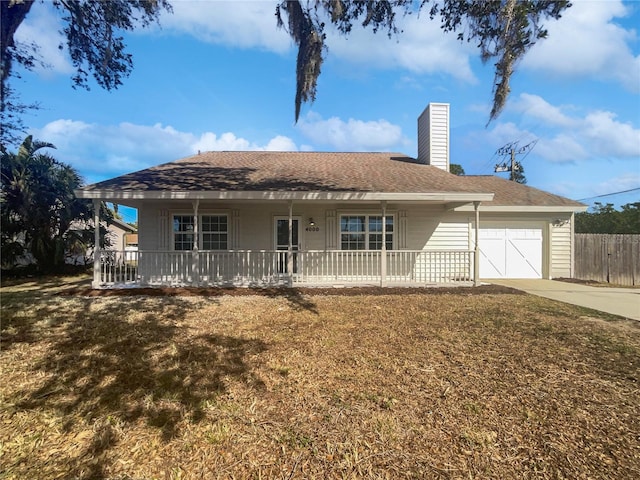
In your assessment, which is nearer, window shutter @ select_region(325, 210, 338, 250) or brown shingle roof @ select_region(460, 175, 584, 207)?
window shutter @ select_region(325, 210, 338, 250)

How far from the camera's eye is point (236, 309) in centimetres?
689

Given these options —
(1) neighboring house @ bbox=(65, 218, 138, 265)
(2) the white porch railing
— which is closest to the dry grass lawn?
(2) the white porch railing

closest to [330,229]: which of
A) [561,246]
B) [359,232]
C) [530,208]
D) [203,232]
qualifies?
[359,232]

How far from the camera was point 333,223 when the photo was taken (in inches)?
440

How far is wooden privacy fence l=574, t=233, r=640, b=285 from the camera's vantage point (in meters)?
12.2

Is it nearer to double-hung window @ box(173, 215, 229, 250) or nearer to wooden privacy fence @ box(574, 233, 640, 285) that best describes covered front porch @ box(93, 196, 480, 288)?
double-hung window @ box(173, 215, 229, 250)

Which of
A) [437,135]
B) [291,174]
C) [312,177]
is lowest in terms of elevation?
[312,177]

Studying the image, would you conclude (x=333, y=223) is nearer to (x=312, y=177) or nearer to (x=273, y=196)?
(x=312, y=177)

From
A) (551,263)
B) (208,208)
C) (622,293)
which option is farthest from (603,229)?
(208,208)

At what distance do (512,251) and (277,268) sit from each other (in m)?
8.64

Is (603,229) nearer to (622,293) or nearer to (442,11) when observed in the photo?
(622,293)

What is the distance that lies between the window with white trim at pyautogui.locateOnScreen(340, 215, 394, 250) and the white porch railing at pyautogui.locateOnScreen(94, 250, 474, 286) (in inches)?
19.1

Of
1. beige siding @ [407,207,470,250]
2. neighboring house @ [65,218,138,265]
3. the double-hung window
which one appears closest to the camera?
the double-hung window

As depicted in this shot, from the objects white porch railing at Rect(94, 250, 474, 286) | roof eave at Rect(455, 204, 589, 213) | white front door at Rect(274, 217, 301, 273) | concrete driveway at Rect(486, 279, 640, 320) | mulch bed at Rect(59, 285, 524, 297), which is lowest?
concrete driveway at Rect(486, 279, 640, 320)
